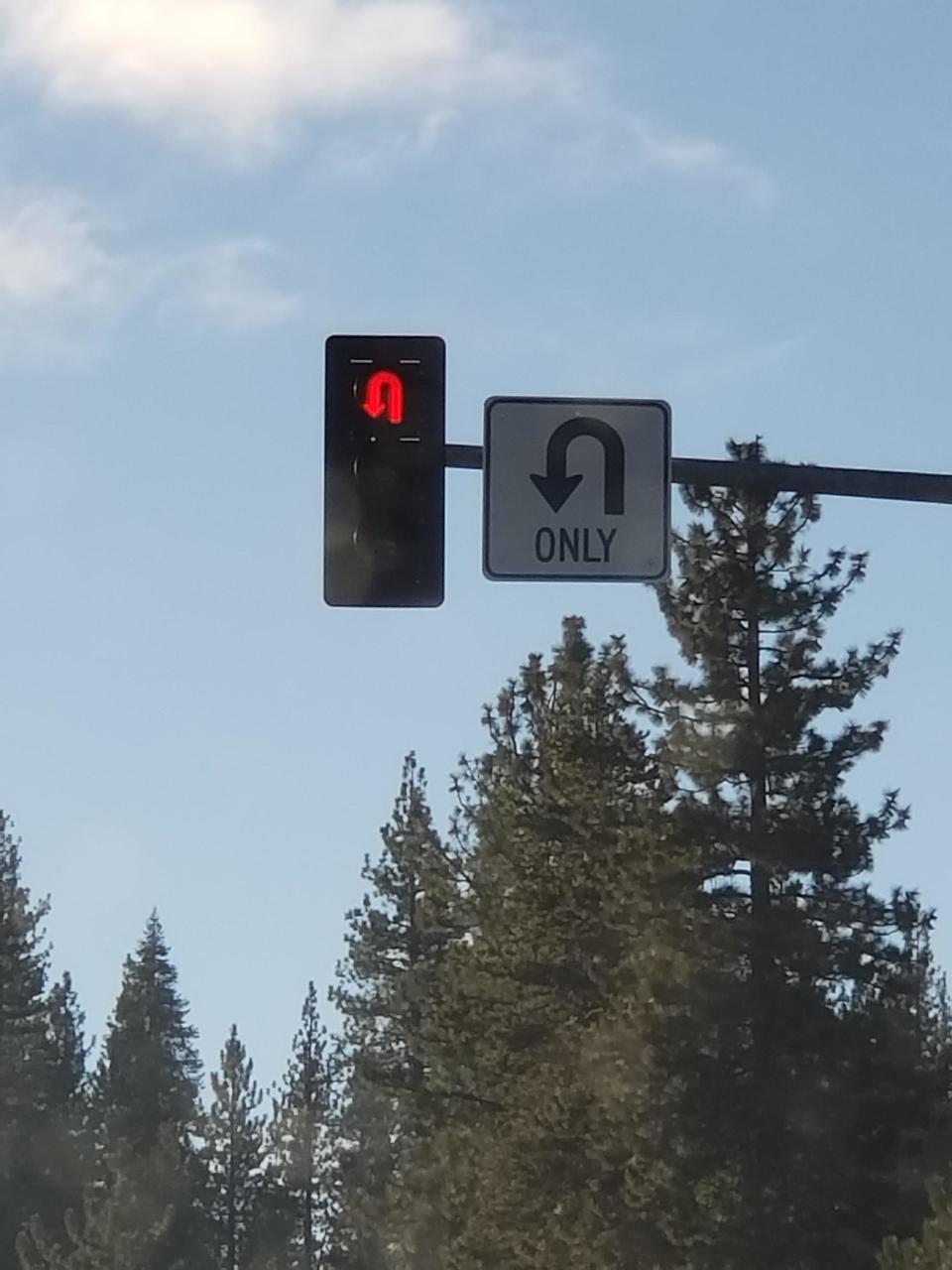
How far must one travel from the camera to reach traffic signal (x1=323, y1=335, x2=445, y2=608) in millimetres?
12141

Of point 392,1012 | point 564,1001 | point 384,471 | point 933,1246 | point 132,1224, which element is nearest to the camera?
point 384,471

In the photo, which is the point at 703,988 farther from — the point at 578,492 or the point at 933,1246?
the point at 578,492

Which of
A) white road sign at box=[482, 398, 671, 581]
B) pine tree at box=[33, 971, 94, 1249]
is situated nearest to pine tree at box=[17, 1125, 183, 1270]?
pine tree at box=[33, 971, 94, 1249]

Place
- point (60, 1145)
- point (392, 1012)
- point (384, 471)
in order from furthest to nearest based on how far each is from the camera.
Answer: point (60, 1145) → point (392, 1012) → point (384, 471)

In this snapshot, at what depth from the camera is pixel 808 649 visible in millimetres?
38625

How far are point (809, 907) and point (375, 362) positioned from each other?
26532 mm

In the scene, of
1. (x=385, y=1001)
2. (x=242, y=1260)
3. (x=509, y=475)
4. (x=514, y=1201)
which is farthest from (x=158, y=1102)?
(x=509, y=475)

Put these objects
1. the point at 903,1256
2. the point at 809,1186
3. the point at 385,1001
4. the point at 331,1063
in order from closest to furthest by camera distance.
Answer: the point at 903,1256 < the point at 809,1186 < the point at 385,1001 < the point at 331,1063

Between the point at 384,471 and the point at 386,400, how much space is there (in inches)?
13.8

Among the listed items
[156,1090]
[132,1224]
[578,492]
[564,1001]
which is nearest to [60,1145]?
[156,1090]

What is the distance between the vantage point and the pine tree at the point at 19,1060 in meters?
94.7

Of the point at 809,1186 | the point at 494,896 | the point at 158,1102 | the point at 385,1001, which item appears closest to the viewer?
the point at 809,1186

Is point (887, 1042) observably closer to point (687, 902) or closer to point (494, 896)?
point (687, 902)

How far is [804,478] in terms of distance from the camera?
491 inches
